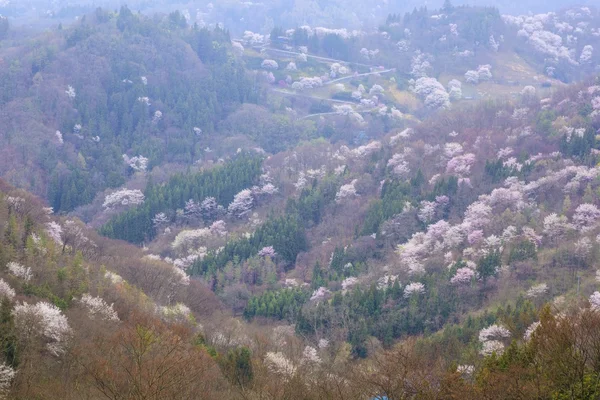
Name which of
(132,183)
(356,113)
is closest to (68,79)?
(132,183)

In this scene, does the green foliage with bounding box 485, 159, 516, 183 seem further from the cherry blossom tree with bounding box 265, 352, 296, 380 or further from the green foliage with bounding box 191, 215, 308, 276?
the cherry blossom tree with bounding box 265, 352, 296, 380

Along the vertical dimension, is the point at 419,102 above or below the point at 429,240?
below

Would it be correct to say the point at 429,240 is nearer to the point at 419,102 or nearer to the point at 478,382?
the point at 478,382

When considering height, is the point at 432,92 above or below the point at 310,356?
below

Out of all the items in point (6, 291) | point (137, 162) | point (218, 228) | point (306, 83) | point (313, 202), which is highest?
point (6, 291)

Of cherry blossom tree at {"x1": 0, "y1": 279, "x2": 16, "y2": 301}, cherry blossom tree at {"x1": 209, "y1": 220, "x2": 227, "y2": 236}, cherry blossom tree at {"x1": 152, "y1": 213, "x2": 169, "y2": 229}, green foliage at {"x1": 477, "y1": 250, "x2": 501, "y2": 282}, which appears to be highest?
cherry blossom tree at {"x1": 0, "y1": 279, "x2": 16, "y2": 301}

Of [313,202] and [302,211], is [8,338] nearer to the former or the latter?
[302,211]

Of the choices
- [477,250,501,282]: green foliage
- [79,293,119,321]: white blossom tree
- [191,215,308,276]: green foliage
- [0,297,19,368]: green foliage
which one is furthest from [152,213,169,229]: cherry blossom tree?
[0,297,19,368]: green foliage

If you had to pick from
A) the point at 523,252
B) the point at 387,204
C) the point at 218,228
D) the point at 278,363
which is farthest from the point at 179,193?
the point at 278,363
